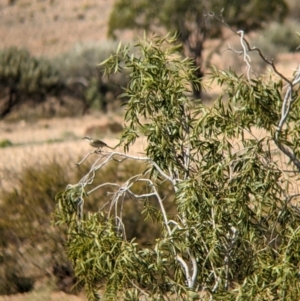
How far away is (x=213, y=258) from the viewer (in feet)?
17.8

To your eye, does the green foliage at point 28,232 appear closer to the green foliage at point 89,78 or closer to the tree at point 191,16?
the green foliage at point 89,78

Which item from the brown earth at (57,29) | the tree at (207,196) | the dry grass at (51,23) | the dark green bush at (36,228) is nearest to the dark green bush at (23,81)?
the brown earth at (57,29)

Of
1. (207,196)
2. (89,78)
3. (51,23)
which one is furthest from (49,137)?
(51,23)

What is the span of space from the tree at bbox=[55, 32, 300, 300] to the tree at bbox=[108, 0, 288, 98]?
2372 centimetres

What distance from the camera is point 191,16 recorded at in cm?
3038

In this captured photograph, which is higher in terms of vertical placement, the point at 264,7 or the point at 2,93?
the point at 264,7

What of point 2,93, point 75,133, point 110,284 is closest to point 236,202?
point 110,284

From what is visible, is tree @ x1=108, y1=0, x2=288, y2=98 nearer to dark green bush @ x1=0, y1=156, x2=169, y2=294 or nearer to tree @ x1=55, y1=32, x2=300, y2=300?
dark green bush @ x1=0, y1=156, x2=169, y2=294

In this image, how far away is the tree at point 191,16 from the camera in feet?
97.9

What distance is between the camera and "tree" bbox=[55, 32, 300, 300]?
5277mm

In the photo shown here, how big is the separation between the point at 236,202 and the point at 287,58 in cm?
3541

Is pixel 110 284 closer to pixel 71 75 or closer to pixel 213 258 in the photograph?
pixel 213 258

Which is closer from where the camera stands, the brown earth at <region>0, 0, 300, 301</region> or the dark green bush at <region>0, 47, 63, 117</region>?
the brown earth at <region>0, 0, 300, 301</region>

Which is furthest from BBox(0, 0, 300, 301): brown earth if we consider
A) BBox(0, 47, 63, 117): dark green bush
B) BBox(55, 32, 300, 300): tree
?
BBox(55, 32, 300, 300): tree
